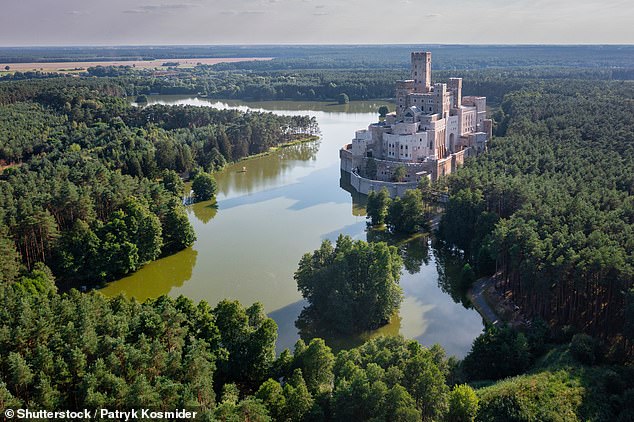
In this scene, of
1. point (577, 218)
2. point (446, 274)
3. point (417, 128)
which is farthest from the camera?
point (417, 128)

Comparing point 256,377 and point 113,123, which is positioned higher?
point 113,123

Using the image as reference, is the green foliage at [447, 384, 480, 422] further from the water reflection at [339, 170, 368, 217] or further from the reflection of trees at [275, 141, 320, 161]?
the reflection of trees at [275, 141, 320, 161]

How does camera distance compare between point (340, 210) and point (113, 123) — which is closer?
point (340, 210)

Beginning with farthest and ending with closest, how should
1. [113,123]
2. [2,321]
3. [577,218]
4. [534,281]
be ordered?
[113,123]
[577,218]
[534,281]
[2,321]

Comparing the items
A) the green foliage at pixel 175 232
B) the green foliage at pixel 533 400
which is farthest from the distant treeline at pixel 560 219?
the green foliage at pixel 175 232

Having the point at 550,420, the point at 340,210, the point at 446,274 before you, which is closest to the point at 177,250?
the point at 340,210

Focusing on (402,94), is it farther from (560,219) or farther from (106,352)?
(106,352)

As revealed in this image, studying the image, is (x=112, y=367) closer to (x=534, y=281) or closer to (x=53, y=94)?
(x=534, y=281)

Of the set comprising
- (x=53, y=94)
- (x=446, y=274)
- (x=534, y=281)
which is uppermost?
(x=53, y=94)
